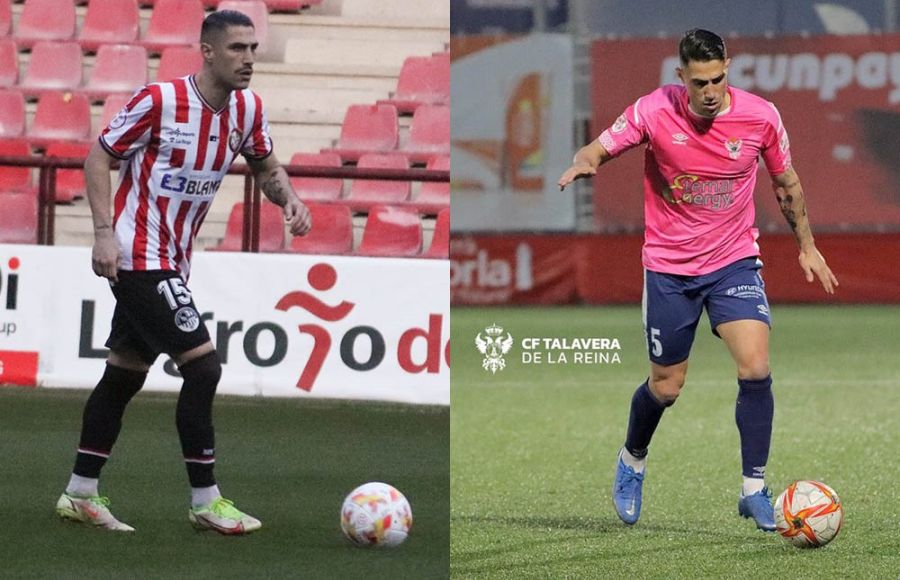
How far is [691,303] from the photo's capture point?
6.14 m

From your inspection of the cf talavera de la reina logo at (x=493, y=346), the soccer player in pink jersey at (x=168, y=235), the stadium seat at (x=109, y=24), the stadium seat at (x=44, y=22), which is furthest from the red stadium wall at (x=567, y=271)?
the soccer player in pink jersey at (x=168, y=235)

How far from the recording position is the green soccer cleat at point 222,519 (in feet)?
17.8

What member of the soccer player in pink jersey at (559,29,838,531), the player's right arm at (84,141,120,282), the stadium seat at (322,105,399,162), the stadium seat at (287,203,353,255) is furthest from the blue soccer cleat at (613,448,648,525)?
the stadium seat at (322,105,399,162)

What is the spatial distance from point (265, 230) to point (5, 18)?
5938 millimetres

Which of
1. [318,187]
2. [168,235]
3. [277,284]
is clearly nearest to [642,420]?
[168,235]

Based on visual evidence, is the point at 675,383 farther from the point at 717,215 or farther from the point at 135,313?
the point at 135,313

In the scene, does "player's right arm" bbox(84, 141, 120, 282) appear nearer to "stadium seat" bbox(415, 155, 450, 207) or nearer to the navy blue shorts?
the navy blue shorts

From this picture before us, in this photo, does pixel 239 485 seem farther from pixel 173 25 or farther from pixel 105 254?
pixel 173 25

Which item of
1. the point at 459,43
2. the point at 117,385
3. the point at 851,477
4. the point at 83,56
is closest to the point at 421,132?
the point at 83,56

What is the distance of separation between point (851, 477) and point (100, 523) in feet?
10.6

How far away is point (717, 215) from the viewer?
605 centimetres

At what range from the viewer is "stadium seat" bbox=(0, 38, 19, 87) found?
1448 cm

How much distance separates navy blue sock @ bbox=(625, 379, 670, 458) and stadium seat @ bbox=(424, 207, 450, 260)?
4367 millimetres

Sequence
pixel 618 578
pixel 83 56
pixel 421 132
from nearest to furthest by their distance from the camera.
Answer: pixel 618 578 < pixel 421 132 < pixel 83 56
